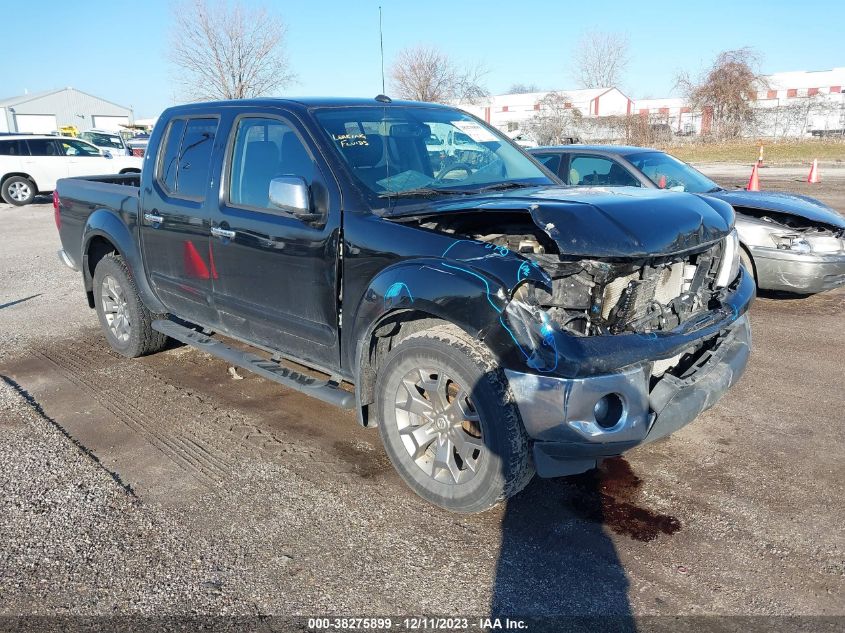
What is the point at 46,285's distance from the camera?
29.0 ft

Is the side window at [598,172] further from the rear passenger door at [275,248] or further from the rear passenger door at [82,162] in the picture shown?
the rear passenger door at [82,162]

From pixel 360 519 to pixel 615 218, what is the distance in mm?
1844

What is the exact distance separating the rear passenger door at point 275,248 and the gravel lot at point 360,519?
68 cm

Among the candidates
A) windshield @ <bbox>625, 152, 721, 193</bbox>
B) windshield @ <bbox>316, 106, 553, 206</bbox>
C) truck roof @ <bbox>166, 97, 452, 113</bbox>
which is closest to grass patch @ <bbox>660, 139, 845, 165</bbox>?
windshield @ <bbox>625, 152, 721, 193</bbox>

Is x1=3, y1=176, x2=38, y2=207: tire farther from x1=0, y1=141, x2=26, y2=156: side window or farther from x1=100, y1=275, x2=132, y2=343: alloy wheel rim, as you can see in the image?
x1=100, y1=275, x2=132, y2=343: alloy wheel rim

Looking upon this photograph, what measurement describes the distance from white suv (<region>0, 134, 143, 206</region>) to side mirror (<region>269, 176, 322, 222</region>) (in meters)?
16.8

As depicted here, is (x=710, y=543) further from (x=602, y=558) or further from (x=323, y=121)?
(x=323, y=121)

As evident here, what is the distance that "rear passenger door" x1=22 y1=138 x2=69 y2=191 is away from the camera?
1862 cm

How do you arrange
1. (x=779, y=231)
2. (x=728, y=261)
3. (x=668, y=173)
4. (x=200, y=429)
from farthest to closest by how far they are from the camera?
(x=668, y=173) → (x=779, y=231) → (x=200, y=429) → (x=728, y=261)

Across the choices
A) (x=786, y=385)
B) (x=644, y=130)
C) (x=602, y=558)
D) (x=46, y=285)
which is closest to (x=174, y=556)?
(x=602, y=558)

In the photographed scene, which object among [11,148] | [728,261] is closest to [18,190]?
[11,148]

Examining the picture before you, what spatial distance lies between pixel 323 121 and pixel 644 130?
32476 mm

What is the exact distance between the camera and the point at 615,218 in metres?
3.03

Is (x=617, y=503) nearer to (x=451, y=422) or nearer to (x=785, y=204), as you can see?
(x=451, y=422)
